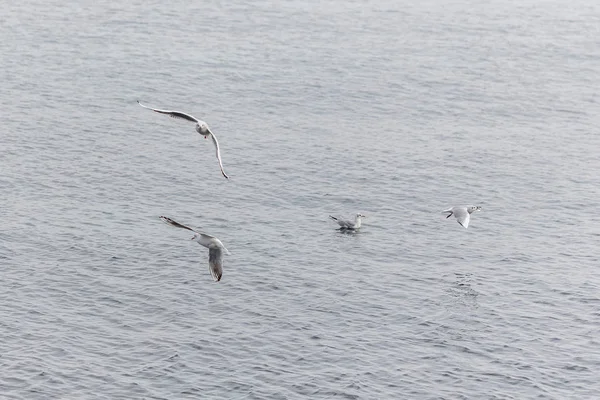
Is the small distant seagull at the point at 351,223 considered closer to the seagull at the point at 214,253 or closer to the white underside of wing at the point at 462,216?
the white underside of wing at the point at 462,216

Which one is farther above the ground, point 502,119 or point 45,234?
point 502,119

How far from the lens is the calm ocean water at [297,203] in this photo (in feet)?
177

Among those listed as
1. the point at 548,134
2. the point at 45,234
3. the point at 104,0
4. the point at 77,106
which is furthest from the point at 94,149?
the point at 104,0

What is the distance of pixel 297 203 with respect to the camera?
75.4 metres

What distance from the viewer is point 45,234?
6838cm

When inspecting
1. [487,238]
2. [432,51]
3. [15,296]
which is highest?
[432,51]

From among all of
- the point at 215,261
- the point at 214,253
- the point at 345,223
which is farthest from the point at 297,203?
the point at 215,261

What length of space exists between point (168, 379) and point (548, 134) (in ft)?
180

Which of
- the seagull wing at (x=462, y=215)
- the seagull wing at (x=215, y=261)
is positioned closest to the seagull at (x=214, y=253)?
the seagull wing at (x=215, y=261)

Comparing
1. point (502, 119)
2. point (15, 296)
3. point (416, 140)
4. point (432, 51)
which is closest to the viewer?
point (15, 296)

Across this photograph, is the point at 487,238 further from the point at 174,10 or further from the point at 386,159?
the point at 174,10

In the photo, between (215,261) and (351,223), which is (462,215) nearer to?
(351,223)

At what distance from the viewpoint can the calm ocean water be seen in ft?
177

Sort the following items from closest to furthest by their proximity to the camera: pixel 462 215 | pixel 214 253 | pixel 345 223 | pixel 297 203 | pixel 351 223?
pixel 214 253 → pixel 462 215 → pixel 351 223 → pixel 345 223 → pixel 297 203
